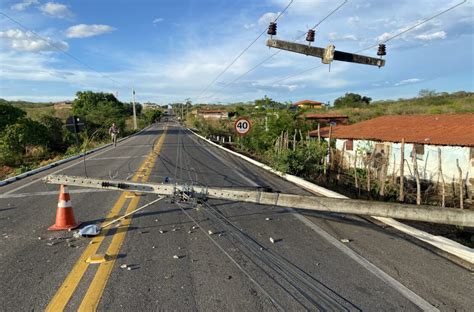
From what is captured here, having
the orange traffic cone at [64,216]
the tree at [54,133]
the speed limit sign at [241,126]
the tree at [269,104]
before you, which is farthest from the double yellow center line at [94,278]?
the tree at [54,133]

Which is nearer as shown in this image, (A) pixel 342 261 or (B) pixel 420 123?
(A) pixel 342 261

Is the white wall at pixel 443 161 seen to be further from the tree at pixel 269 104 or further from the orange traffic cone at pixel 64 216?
the orange traffic cone at pixel 64 216

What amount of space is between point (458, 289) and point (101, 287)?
403 cm

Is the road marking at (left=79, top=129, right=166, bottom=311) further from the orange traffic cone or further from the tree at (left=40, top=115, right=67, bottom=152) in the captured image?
the tree at (left=40, top=115, right=67, bottom=152)

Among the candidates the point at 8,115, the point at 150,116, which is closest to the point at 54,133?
the point at 8,115

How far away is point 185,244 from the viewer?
5094 millimetres

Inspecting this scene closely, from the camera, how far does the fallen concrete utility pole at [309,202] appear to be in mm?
4304

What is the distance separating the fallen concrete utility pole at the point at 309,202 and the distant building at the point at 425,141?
8114mm

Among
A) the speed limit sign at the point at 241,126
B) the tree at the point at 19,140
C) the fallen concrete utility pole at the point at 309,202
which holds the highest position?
the speed limit sign at the point at 241,126

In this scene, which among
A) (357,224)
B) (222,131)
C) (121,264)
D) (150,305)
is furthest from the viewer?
(222,131)

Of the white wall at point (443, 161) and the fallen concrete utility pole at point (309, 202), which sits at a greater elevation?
the fallen concrete utility pole at point (309, 202)

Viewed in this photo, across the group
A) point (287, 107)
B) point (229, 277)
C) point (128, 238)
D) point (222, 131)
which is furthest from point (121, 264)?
point (222, 131)

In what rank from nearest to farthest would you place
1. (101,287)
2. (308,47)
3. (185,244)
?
(101,287) → (185,244) → (308,47)

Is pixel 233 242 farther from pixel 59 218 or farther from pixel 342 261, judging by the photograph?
pixel 59 218
